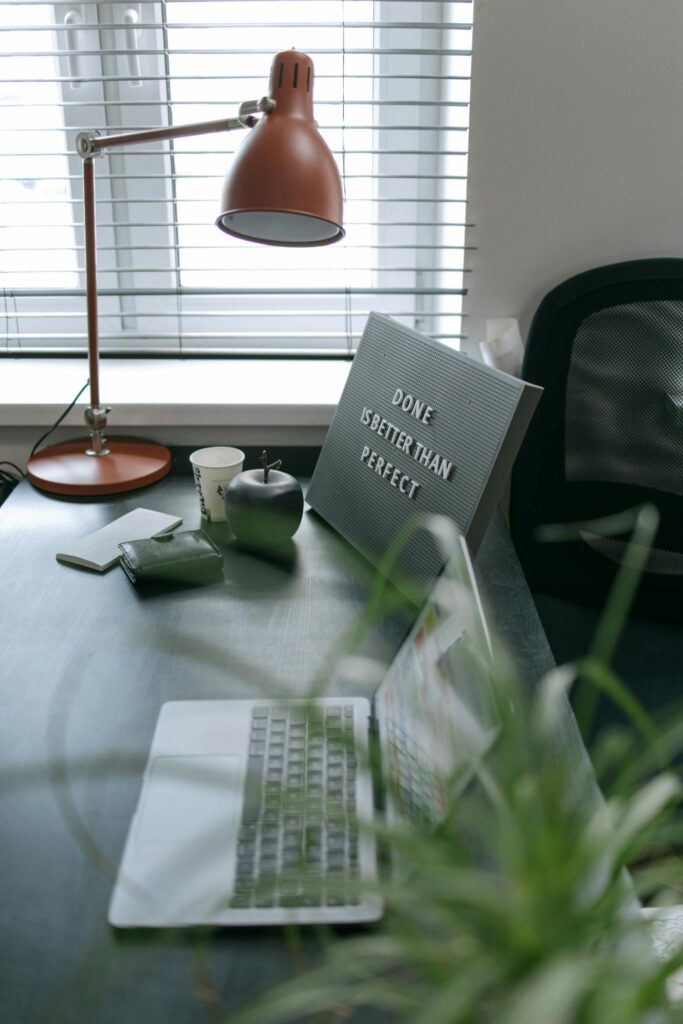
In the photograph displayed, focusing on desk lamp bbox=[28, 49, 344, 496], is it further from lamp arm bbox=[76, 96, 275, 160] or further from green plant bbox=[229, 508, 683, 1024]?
green plant bbox=[229, 508, 683, 1024]

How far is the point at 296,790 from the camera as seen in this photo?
79 cm

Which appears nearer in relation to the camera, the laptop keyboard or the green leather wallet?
the laptop keyboard

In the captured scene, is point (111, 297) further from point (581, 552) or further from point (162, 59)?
point (581, 552)

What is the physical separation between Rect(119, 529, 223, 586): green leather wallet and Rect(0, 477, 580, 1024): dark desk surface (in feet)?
0.07

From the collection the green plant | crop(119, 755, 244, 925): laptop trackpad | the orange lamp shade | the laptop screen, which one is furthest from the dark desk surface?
the orange lamp shade

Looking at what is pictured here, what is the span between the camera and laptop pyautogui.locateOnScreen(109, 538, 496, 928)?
67cm

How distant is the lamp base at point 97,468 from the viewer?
4.64ft

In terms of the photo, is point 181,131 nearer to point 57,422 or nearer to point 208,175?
point 208,175

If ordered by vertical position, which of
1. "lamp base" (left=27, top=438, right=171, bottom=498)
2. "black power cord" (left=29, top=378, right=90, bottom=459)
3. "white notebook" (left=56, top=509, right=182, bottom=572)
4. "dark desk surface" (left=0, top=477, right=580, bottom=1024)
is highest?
"black power cord" (left=29, top=378, right=90, bottom=459)

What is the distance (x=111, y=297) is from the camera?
1860 millimetres

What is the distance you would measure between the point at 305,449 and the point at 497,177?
21.1 inches

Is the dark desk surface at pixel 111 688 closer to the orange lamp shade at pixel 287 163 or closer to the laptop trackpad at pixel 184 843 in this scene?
the laptop trackpad at pixel 184 843

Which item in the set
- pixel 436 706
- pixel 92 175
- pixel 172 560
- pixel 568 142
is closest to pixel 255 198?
pixel 92 175

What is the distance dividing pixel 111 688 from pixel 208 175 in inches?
39.3
